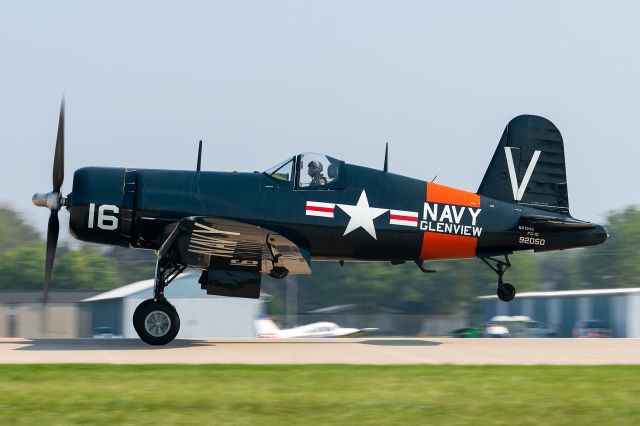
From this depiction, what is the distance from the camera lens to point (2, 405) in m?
8.17

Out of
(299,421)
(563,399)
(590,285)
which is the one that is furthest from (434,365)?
(590,285)

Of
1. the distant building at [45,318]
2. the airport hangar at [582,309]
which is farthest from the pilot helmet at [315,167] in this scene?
the distant building at [45,318]

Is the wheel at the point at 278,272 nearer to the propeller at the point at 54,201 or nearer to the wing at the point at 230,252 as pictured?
the wing at the point at 230,252

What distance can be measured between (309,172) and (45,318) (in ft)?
137

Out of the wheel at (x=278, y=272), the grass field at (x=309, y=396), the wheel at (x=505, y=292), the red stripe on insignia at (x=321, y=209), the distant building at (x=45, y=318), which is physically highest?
the red stripe on insignia at (x=321, y=209)

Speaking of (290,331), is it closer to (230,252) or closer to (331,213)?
(331,213)

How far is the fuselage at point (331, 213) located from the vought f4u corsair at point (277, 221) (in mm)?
16

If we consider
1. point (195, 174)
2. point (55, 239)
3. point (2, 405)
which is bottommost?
point (2, 405)

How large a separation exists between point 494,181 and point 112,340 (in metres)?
6.70

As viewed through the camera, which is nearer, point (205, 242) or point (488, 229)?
point (205, 242)

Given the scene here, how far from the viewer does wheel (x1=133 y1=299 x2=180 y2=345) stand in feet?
44.2

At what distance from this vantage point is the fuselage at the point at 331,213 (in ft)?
45.6

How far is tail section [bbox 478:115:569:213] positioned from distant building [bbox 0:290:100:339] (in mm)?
37422

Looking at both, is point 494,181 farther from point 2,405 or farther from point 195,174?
point 2,405
